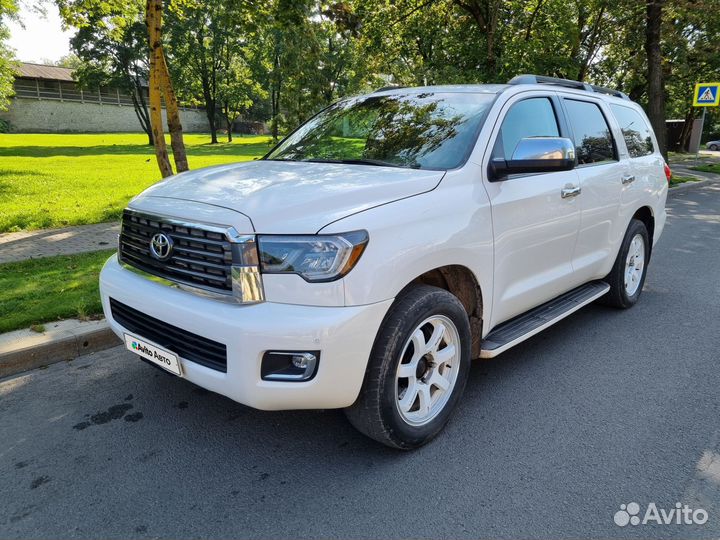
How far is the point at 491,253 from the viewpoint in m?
3.12

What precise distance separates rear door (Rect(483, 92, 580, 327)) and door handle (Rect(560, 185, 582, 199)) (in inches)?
0.7

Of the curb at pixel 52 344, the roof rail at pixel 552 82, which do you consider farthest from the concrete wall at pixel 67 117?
the roof rail at pixel 552 82

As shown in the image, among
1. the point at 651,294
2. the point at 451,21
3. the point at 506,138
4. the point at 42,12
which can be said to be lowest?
the point at 651,294

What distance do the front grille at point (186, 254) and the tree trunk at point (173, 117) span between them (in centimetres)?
440

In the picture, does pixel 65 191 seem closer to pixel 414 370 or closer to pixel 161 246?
pixel 161 246

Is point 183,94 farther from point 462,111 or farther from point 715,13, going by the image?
point 462,111

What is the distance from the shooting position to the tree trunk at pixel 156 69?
666 cm

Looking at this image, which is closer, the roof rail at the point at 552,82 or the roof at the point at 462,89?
the roof at the point at 462,89

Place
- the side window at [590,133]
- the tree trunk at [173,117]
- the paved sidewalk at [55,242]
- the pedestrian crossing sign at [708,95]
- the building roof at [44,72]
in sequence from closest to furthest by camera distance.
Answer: the side window at [590,133] < the paved sidewalk at [55,242] < the tree trunk at [173,117] < the pedestrian crossing sign at [708,95] < the building roof at [44,72]

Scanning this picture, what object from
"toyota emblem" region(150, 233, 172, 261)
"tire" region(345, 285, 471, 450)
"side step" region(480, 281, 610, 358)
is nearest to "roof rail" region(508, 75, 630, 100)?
"side step" region(480, 281, 610, 358)

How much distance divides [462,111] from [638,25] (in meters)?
16.4

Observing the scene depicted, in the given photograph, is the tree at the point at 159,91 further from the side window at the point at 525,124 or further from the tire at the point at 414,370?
the tire at the point at 414,370

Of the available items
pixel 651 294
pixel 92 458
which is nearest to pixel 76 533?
pixel 92 458

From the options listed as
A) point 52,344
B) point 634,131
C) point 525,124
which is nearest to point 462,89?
point 525,124
